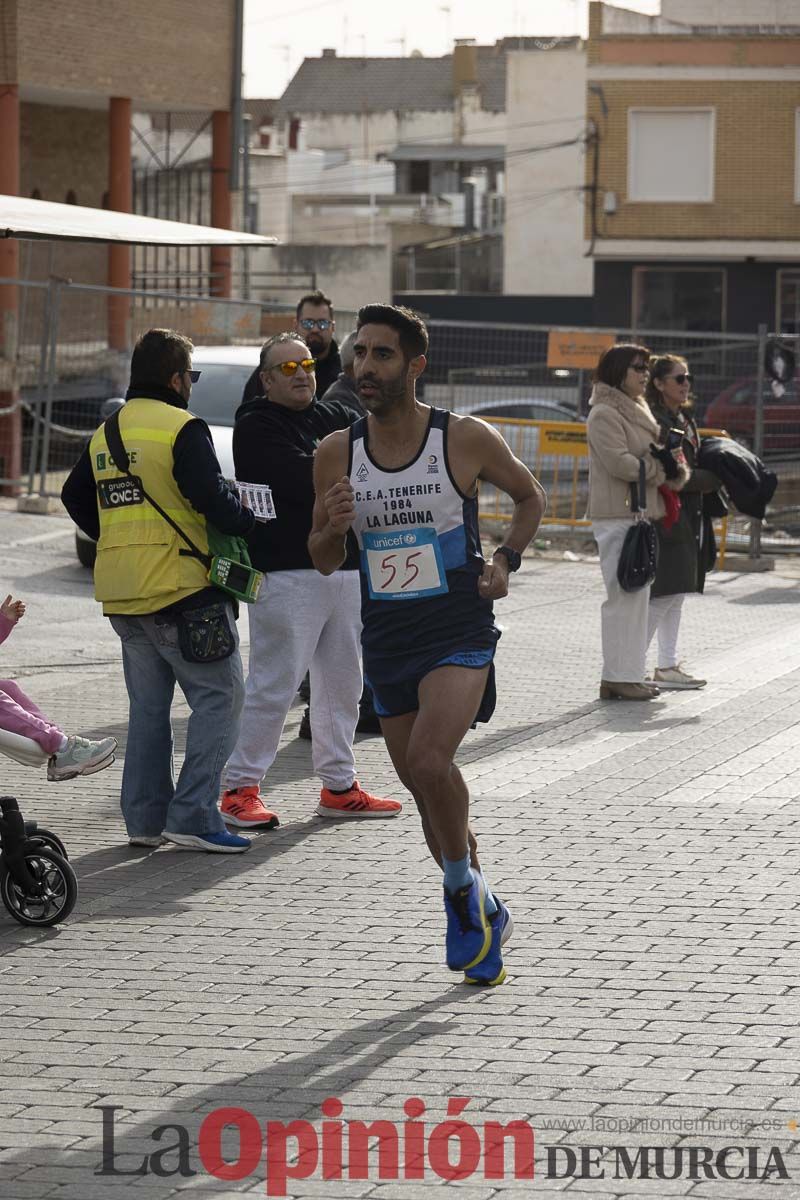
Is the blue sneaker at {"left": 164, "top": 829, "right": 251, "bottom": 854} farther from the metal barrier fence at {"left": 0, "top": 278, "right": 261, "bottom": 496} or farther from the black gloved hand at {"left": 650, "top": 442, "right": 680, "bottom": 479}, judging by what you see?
the metal barrier fence at {"left": 0, "top": 278, "right": 261, "bottom": 496}

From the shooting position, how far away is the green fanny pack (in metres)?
7.54

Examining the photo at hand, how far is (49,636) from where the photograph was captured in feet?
45.3

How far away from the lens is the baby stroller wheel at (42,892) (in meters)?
6.70

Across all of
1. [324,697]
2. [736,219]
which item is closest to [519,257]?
[736,219]

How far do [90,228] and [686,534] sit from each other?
5.17 metres

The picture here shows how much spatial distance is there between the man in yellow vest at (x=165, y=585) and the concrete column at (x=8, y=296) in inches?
592

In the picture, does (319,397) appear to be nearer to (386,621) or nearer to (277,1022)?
(386,621)

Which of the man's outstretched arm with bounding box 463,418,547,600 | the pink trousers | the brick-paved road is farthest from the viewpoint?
the pink trousers

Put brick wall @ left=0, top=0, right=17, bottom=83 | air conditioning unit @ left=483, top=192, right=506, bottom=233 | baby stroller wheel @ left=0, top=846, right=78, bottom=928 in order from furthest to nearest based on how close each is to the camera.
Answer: air conditioning unit @ left=483, top=192, right=506, bottom=233
brick wall @ left=0, top=0, right=17, bottom=83
baby stroller wheel @ left=0, top=846, right=78, bottom=928

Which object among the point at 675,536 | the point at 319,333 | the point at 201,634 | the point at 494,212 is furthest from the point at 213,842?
the point at 494,212

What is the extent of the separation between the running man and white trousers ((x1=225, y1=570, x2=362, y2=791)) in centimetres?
214

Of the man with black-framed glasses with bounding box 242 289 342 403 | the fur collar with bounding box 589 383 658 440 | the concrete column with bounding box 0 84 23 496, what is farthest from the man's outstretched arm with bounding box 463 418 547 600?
the concrete column with bounding box 0 84 23 496

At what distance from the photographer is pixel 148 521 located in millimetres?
7559

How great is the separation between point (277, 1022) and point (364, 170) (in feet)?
255
